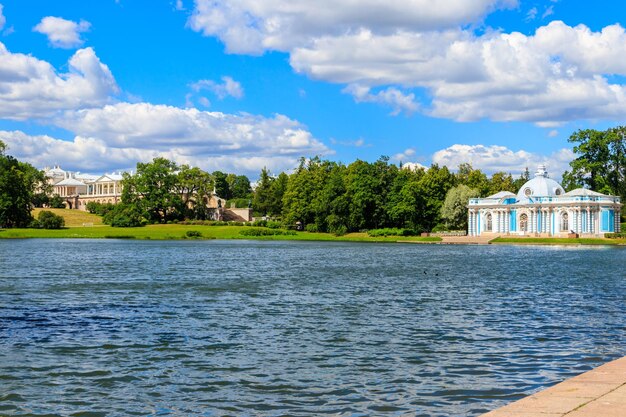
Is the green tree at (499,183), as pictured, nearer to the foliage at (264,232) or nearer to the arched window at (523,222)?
the arched window at (523,222)

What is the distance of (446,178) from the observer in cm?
12756

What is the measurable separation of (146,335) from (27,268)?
32372 mm

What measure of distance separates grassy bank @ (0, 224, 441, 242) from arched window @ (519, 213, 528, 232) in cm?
1652

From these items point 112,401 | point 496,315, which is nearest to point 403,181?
point 496,315

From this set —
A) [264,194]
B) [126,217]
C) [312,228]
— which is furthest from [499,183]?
[126,217]

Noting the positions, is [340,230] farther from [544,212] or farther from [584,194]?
[584,194]

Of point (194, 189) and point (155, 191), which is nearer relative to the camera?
point (155, 191)

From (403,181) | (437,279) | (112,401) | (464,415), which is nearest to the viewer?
(464,415)

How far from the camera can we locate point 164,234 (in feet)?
420

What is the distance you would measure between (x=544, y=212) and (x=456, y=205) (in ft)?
45.0

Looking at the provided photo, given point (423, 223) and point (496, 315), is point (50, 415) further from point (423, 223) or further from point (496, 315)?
point (423, 223)

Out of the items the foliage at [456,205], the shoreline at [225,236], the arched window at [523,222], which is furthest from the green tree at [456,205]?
the arched window at [523,222]

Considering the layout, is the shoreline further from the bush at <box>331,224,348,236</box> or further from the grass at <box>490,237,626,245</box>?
the bush at <box>331,224,348,236</box>

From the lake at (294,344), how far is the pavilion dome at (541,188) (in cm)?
8125
